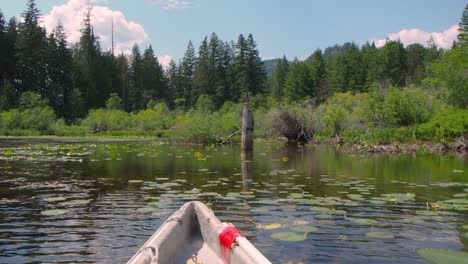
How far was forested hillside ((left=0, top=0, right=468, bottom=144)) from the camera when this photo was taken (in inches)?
1195

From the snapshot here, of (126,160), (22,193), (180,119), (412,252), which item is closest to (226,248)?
(412,252)

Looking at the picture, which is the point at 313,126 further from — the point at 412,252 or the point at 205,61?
the point at 205,61

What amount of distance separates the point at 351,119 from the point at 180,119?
21663 mm

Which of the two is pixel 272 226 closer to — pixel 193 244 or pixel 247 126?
pixel 193 244

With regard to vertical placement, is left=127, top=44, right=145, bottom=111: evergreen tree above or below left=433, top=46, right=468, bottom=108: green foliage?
above

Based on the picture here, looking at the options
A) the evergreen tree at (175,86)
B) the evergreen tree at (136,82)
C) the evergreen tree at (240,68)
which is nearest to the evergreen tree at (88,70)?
the evergreen tree at (136,82)

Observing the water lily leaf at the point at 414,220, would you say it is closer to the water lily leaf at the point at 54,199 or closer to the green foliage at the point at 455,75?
the water lily leaf at the point at 54,199

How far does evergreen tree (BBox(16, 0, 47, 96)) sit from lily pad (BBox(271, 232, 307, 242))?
215 feet

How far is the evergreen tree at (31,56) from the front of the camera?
210 feet

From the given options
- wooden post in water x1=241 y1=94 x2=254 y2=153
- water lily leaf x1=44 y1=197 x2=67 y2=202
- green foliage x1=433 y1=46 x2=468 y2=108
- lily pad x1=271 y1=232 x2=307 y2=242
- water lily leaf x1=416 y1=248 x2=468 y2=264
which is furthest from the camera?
green foliage x1=433 y1=46 x2=468 y2=108

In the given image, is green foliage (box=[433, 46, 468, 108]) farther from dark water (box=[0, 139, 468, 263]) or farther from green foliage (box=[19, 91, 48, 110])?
green foliage (box=[19, 91, 48, 110])

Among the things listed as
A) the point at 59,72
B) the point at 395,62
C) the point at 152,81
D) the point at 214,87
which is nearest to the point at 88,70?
the point at 59,72

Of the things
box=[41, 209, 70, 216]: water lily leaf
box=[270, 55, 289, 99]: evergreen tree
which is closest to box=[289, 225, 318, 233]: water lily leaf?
box=[41, 209, 70, 216]: water lily leaf

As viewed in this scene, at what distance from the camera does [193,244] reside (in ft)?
15.0
